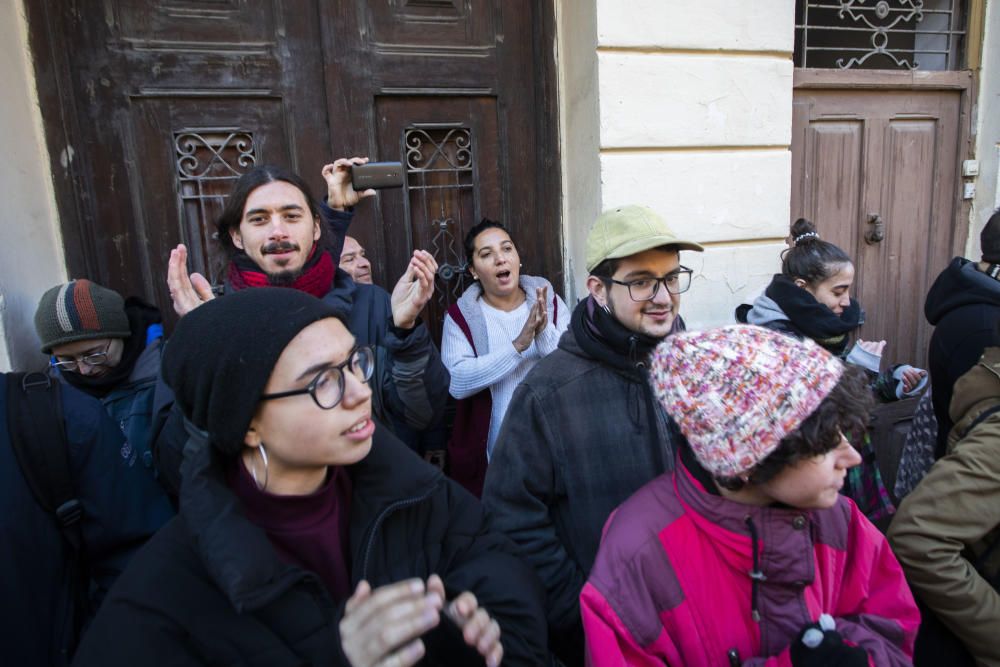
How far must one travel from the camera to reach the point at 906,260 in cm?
382

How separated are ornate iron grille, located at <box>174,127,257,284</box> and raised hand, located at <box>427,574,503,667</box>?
2.13m

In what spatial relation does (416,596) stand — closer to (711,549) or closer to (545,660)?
(545,660)

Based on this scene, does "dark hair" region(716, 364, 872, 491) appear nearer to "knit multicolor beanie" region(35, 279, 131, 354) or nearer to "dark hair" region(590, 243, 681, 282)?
"dark hair" region(590, 243, 681, 282)

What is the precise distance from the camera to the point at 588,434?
5.41ft

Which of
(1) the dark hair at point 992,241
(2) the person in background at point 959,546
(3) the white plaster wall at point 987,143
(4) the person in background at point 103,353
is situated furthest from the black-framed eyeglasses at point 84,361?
(3) the white plaster wall at point 987,143

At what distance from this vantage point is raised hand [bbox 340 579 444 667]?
934 millimetres

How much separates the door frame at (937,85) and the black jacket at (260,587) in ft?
11.1

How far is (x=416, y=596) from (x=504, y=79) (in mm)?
2741

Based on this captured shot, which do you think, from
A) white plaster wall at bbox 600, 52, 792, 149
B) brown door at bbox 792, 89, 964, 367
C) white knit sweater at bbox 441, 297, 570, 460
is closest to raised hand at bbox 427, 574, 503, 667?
white knit sweater at bbox 441, 297, 570, 460

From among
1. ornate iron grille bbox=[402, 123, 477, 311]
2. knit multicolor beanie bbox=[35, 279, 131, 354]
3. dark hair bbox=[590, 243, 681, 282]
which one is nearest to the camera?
dark hair bbox=[590, 243, 681, 282]

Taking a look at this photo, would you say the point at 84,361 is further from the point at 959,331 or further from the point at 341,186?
the point at 959,331

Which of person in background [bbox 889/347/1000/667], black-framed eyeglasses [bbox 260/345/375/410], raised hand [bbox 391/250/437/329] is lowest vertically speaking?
person in background [bbox 889/347/1000/667]

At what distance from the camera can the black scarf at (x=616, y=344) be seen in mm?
1661

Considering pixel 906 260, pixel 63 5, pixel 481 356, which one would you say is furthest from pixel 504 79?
pixel 906 260
